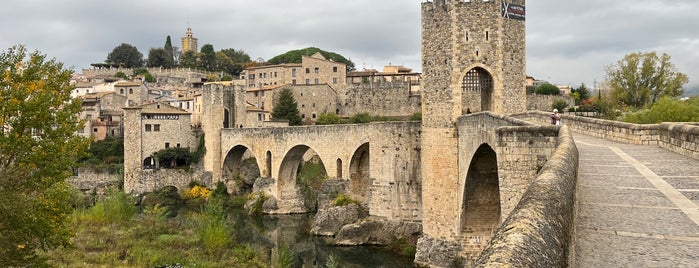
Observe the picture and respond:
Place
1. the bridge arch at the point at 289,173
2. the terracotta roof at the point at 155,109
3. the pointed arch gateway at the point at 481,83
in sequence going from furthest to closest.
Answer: the terracotta roof at the point at 155,109 < the bridge arch at the point at 289,173 < the pointed arch gateway at the point at 481,83

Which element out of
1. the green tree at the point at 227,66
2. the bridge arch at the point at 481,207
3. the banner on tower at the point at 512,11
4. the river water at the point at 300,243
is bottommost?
the river water at the point at 300,243

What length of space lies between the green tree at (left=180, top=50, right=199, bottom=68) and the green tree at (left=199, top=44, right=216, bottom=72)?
1.07 meters

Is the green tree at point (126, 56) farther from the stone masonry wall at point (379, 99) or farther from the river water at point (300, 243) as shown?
the river water at point (300, 243)

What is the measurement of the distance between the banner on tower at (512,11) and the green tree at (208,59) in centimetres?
8256

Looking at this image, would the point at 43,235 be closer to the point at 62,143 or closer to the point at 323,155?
the point at 62,143

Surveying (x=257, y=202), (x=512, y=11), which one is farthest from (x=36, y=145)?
(x=257, y=202)

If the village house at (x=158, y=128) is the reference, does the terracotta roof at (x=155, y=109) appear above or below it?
above

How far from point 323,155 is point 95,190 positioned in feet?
68.1

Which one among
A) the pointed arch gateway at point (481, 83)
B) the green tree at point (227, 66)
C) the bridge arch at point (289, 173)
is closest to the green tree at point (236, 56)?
the green tree at point (227, 66)

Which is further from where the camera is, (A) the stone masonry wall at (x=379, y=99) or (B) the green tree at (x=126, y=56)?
(B) the green tree at (x=126, y=56)

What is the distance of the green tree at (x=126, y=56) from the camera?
332ft

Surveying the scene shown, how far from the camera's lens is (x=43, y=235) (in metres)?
11.9

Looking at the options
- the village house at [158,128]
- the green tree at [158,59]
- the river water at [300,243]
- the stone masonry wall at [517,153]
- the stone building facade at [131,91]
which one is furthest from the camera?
the green tree at [158,59]

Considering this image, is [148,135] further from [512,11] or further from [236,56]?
[236,56]
